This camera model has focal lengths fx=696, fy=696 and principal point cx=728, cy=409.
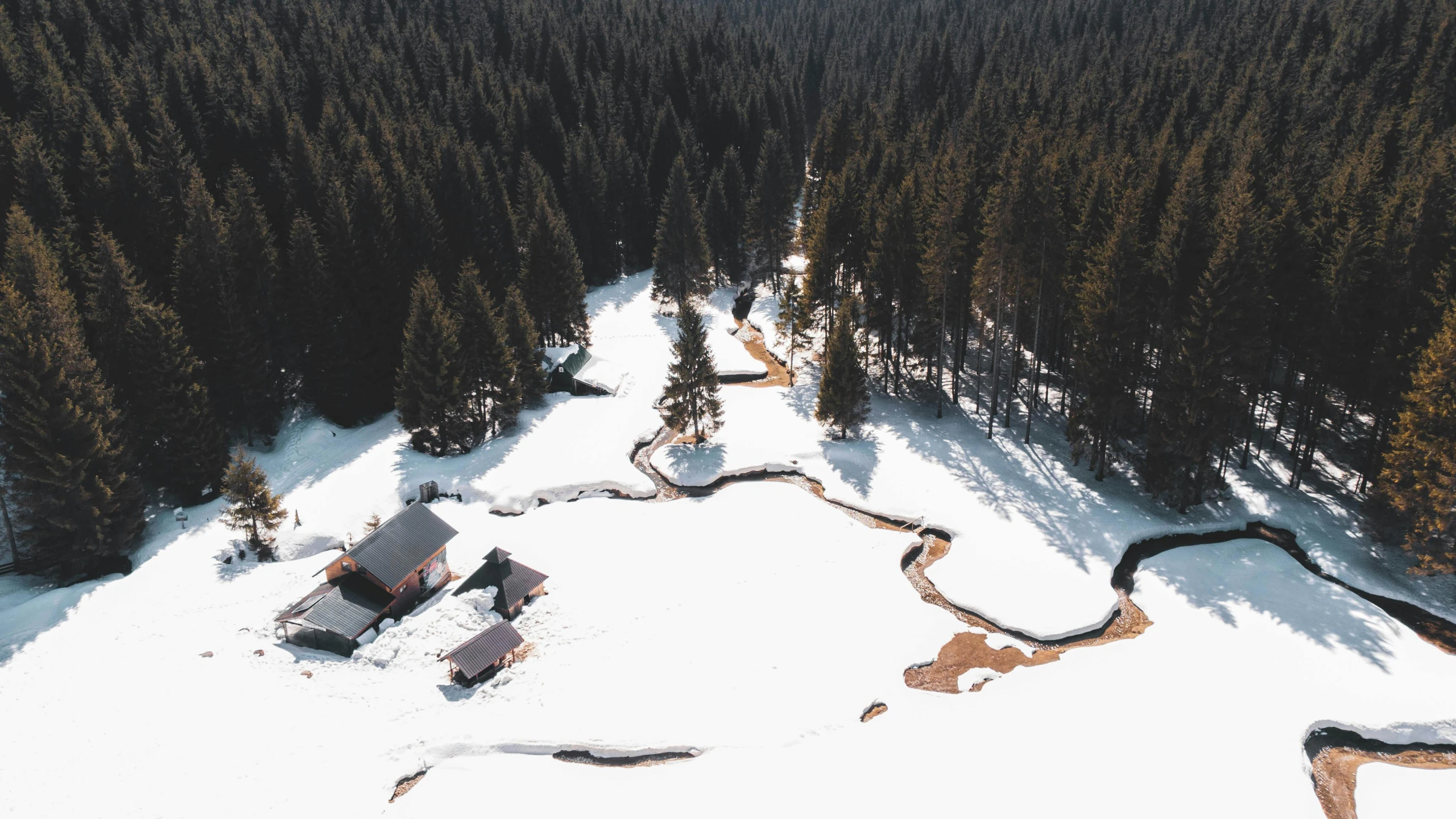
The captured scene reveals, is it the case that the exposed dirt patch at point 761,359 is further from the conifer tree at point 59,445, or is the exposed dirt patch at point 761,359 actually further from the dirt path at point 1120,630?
the conifer tree at point 59,445

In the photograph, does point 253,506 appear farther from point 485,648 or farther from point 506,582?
point 485,648

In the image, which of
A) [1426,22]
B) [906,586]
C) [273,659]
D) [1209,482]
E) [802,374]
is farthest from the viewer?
[1426,22]

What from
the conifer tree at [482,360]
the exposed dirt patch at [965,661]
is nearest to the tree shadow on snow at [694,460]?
the conifer tree at [482,360]

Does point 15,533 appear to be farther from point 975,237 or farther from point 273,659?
point 975,237

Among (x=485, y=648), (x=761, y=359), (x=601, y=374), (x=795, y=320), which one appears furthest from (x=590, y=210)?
(x=485, y=648)

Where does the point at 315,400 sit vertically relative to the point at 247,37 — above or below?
below

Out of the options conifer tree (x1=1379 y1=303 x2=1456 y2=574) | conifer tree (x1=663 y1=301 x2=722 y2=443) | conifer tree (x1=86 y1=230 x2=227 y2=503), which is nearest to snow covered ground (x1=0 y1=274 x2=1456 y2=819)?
conifer tree (x1=1379 y1=303 x2=1456 y2=574)

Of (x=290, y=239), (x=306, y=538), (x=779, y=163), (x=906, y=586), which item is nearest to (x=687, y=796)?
(x=906, y=586)
